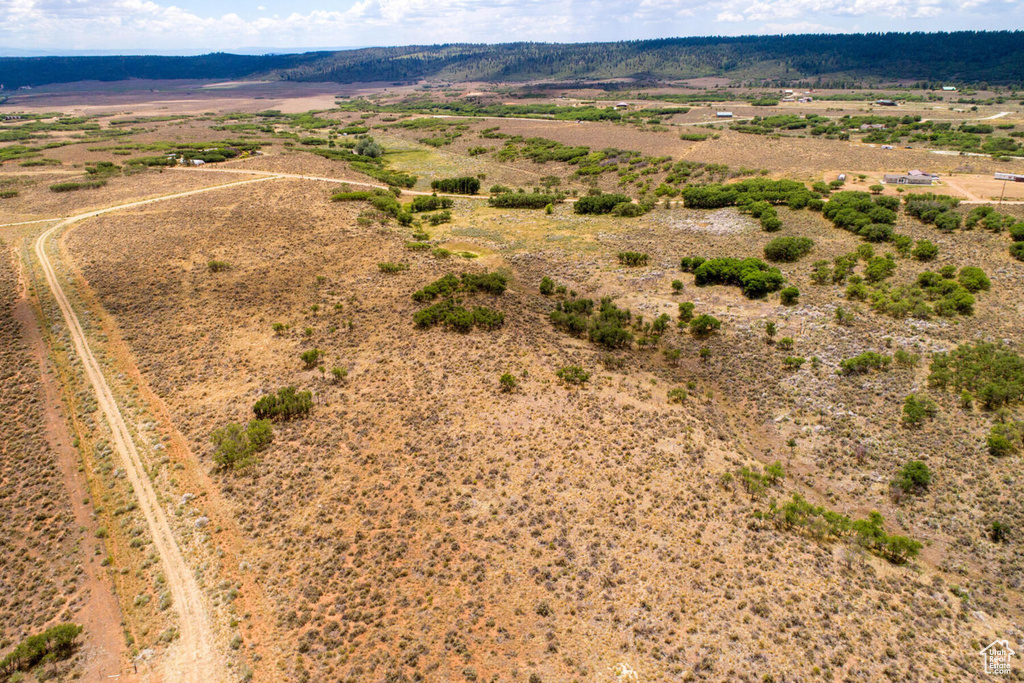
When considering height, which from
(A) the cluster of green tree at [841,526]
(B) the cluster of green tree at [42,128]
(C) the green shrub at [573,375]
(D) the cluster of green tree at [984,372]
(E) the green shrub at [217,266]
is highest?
(B) the cluster of green tree at [42,128]

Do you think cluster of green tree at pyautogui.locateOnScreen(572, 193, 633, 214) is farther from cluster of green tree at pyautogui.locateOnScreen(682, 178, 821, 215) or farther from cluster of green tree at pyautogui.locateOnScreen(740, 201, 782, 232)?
cluster of green tree at pyautogui.locateOnScreen(740, 201, 782, 232)

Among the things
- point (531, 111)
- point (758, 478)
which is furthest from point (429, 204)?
point (531, 111)

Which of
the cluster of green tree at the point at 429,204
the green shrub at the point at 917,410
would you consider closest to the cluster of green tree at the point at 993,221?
the green shrub at the point at 917,410

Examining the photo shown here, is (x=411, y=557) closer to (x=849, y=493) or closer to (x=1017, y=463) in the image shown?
(x=849, y=493)

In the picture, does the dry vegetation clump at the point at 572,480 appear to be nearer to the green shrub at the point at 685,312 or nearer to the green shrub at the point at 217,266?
the green shrub at the point at 217,266

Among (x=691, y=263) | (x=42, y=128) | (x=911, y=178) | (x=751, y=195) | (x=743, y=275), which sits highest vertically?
(x=42, y=128)

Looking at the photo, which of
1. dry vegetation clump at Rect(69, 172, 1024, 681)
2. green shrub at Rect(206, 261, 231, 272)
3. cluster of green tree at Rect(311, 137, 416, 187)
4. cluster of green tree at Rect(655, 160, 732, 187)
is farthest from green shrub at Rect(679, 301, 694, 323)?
cluster of green tree at Rect(311, 137, 416, 187)

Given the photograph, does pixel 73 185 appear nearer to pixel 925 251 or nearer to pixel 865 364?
pixel 865 364
